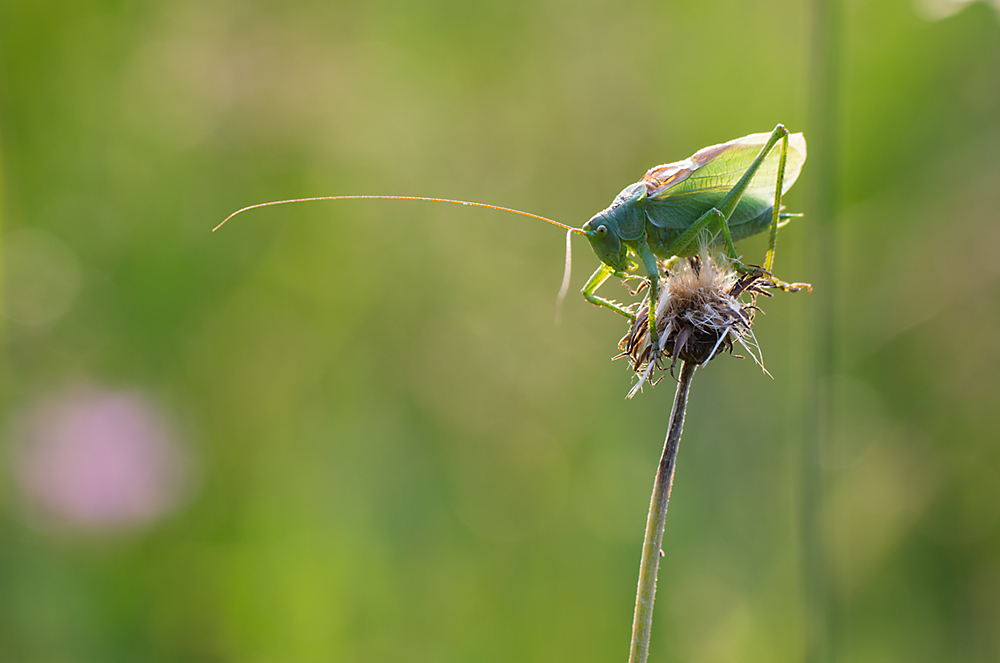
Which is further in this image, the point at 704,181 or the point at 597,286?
the point at 597,286

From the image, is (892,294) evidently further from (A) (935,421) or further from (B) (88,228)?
(B) (88,228)

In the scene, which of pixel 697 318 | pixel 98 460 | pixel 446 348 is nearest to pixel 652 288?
pixel 697 318

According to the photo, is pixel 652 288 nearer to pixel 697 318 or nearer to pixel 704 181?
pixel 697 318

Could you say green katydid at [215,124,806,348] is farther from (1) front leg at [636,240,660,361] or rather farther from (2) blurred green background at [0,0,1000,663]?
(2) blurred green background at [0,0,1000,663]

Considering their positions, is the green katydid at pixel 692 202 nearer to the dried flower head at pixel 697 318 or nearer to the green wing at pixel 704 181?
the green wing at pixel 704 181

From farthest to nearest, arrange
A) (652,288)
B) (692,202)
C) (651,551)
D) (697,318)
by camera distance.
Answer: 1. (692,202)
2. (652,288)
3. (697,318)
4. (651,551)

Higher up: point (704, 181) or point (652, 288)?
point (704, 181)

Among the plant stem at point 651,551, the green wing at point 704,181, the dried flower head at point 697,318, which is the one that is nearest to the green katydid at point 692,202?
the green wing at point 704,181

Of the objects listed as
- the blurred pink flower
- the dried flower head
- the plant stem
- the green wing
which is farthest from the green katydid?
the blurred pink flower
